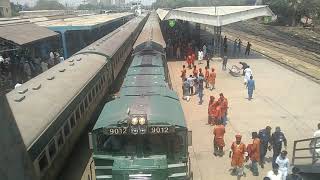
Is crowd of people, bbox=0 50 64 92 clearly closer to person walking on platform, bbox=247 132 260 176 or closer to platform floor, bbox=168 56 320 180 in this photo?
platform floor, bbox=168 56 320 180

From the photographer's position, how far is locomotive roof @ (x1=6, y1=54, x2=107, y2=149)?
29.2 feet

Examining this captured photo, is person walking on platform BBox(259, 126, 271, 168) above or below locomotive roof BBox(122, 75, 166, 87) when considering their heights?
below

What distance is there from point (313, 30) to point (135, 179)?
59707 mm

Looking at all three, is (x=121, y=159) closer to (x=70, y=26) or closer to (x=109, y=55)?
(x=109, y=55)

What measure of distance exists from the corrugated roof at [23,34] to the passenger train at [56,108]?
26.3 ft

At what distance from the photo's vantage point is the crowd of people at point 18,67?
76.6 feet

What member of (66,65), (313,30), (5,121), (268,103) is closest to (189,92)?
(268,103)

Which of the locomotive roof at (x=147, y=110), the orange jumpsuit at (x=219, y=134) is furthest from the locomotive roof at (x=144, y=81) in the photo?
the orange jumpsuit at (x=219, y=134)

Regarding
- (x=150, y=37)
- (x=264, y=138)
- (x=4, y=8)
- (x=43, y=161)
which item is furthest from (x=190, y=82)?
(x=4, y=8)

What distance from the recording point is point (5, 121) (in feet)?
12.2

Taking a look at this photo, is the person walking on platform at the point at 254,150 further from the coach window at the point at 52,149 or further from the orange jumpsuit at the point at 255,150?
the coach window at the point at 52,149

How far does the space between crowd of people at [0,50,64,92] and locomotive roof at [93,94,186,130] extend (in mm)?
14511

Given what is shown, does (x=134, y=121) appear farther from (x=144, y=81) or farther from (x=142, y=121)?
(x=144, y=81)

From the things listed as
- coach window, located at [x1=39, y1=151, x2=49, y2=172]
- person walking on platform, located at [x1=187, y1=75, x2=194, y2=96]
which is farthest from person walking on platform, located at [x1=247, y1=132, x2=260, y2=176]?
person walking on platform, located at [x1=187, y1=75, x2=194, y2=96]
